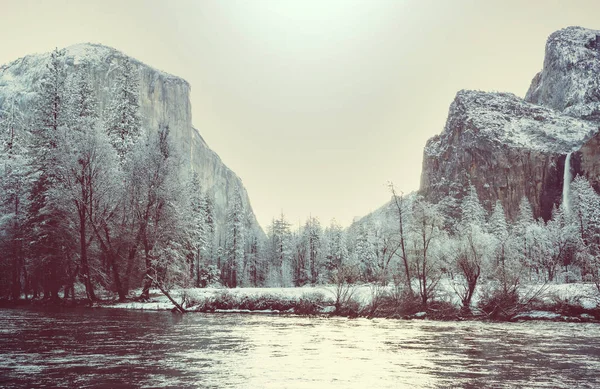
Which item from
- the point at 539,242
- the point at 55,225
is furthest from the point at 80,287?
the point at 539,242

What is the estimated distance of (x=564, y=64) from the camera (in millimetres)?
168000

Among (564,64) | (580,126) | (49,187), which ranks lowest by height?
(49,187)

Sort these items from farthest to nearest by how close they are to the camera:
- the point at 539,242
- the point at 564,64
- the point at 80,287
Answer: the point at 564,64, the point at 539,242, the point at 80,287

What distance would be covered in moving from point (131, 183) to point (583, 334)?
1273 inches

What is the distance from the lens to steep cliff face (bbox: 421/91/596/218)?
13175cm

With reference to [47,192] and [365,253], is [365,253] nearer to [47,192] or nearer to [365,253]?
[365,253]

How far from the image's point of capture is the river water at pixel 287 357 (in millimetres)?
9172

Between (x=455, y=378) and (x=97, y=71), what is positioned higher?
(x=97, y=71)

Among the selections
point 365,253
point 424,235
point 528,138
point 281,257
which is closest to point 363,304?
point 424,235

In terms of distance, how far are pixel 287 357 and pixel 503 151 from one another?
147 metres

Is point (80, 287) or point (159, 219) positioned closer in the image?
point (159, 219)

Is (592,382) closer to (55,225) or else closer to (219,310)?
(219,310)

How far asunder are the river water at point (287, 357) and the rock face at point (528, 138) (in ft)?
398

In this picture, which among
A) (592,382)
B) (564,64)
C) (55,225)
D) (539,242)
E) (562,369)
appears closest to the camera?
(592,382)
